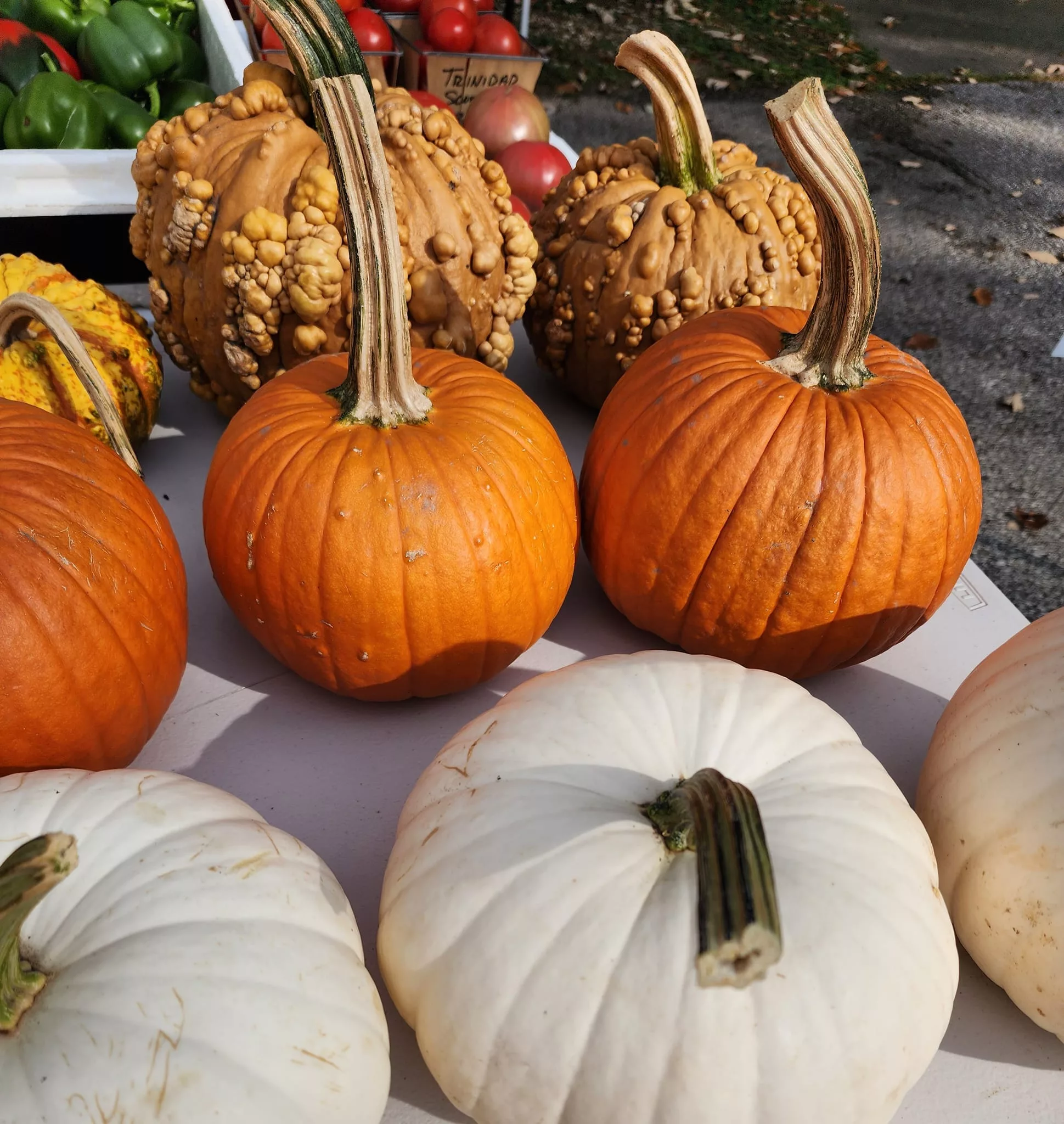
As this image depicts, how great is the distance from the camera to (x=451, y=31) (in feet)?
10.1

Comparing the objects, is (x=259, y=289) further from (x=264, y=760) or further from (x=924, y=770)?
(x=924, y=770)

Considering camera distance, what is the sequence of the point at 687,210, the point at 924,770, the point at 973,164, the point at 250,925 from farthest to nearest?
the point at 973,164 < the point at 687,210 < the point at 924,770 < the point at 250,925

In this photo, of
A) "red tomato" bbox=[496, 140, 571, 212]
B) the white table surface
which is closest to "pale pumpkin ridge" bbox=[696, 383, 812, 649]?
the white table surface

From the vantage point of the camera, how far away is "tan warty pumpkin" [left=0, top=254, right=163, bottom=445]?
1395mm

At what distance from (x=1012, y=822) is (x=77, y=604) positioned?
0.97 meters

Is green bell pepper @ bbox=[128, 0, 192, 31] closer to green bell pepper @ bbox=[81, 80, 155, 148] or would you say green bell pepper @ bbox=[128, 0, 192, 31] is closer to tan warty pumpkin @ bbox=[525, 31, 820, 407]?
green bell pepper @ bbox=[81, 80, 155, 148]

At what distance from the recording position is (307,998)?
76cm

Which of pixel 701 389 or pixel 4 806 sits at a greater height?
pixel 701 389

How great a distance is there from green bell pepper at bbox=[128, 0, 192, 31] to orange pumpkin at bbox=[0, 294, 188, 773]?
266 centimetres

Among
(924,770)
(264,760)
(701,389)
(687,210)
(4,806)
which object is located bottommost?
(264,760)

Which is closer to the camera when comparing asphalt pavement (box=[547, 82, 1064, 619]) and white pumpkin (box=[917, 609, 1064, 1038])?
white pumpkin (box=[917, 609, 1064, 1038])

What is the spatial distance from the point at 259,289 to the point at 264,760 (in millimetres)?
667

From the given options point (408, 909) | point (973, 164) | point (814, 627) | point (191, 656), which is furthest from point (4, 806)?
point (973, 164)

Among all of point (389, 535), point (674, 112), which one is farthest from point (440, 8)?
point (389, 535)
